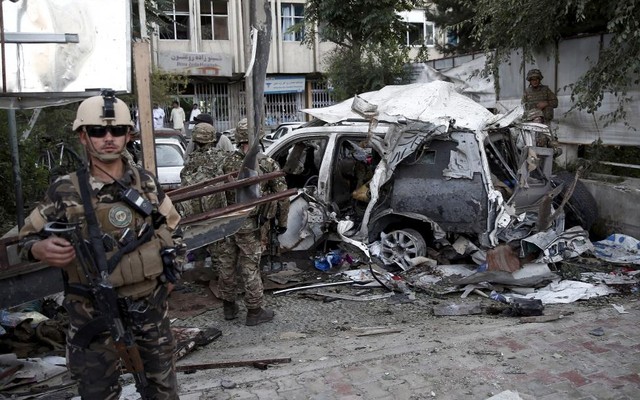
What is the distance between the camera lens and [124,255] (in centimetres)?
300

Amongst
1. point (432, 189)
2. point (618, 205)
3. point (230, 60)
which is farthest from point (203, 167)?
point (230, 60)

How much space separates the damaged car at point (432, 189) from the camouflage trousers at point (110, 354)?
3482 millimetres

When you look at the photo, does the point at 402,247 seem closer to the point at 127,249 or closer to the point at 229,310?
the point at 229,310

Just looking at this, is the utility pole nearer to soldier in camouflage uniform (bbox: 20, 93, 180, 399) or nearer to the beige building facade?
soldier in camouflage uniform (bbox: 20, 93, 180, 399)

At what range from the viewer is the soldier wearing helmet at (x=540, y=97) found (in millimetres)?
9984

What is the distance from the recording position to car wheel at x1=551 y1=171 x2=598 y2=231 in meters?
7.46

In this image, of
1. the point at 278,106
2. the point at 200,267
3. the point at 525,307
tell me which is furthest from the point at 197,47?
the point at 525,307

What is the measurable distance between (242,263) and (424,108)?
9.88 feet

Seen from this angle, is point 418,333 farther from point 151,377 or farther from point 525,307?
point 151,377

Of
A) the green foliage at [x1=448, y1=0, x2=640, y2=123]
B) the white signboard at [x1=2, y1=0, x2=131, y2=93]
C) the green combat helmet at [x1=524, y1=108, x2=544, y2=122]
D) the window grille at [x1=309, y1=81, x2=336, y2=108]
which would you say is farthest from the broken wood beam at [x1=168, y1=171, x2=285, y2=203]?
the window grille at [x1=309, y1=81, x2=336, y2=108]

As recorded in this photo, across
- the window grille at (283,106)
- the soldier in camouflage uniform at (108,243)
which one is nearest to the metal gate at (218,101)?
the window grille at (283,106)

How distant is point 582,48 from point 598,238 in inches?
131

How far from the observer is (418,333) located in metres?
5.07

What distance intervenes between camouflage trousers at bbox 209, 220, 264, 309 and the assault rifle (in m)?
2.50
